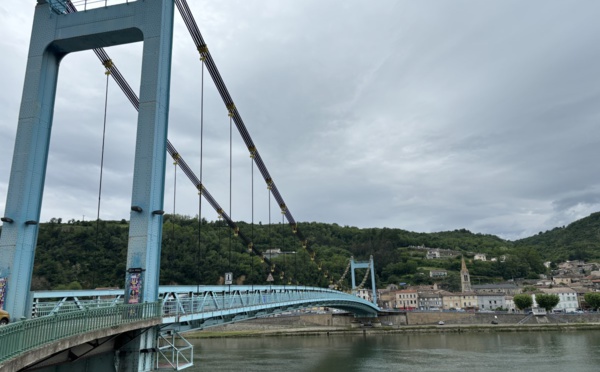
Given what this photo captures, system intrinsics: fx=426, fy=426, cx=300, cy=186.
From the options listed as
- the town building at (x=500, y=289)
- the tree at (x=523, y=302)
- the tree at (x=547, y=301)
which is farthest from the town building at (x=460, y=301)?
the tree at (x=547, y=301)

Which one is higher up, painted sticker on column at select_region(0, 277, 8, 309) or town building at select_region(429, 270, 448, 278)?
town building at select_region(429, 270, 448, 278)

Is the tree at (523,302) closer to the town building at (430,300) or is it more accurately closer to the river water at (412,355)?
the river water at (412,355)

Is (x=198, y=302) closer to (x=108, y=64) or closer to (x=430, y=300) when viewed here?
(x=108, y=64)

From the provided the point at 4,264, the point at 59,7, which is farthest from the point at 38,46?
the point at 4,264

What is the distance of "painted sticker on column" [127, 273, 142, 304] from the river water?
16341 millimetres

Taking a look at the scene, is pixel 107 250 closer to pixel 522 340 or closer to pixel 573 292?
pixel 522 340

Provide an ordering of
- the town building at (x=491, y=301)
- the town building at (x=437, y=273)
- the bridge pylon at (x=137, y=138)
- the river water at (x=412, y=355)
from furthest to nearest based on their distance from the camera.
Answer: the town building at (x=437, y=273) < the town building at (x=491, y=301) < the river water at (x=412, y=355) < the bridge pylon at (x=137, y=138)

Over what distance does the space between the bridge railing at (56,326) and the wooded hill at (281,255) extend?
7396 millimetres

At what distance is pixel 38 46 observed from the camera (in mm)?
13211

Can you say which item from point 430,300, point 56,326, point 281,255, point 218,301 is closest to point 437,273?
point 430,300

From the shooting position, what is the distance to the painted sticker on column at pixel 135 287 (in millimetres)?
11055

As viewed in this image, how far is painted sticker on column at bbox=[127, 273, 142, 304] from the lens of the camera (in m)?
11.1

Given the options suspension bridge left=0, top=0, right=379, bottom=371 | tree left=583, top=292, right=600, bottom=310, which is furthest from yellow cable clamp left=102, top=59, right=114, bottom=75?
tree left=583, top=292, right=600, bottom=310

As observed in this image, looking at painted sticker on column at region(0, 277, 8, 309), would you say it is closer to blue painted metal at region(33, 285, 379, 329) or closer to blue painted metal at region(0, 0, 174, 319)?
blue painted metal at region(0, 0, 174, 319)
